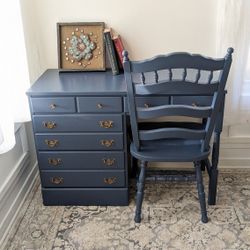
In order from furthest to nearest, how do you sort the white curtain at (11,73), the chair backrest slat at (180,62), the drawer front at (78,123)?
the drawer front at (78,123), the white curtain at (11,73), the chair backrest slat at (180,62)

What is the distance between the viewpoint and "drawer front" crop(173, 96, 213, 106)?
1.84 metres

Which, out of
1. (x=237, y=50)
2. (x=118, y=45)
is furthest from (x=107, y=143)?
(x=237, y=50)

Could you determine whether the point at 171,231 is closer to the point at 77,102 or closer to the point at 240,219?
the point at 240,219

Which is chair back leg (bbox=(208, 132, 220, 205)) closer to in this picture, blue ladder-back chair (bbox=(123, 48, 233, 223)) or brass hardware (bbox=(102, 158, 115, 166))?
blue ladder-back chair (bbox=(123, 48, 233, 223))

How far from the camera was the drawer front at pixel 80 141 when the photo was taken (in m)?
1.97

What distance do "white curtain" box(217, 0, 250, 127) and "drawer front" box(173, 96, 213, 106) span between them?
17.4 inches

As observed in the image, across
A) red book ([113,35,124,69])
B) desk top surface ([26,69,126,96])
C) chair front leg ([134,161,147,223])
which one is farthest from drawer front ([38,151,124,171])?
red book ([113,35,124,69])

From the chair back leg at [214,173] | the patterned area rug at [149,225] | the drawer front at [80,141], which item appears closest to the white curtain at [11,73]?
the drawer front at [80,141]

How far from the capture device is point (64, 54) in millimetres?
2184

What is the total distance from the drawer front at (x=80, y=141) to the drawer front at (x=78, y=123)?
32 millimetres

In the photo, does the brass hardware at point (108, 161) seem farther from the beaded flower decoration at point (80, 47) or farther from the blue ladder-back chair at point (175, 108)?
the beaded flower decoration at point (80, 47)

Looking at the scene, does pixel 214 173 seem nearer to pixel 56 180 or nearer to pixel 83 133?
pixel 83 133

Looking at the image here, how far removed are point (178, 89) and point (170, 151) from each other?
15.5 inches

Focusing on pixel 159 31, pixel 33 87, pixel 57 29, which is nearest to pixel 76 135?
pixel 33 87
